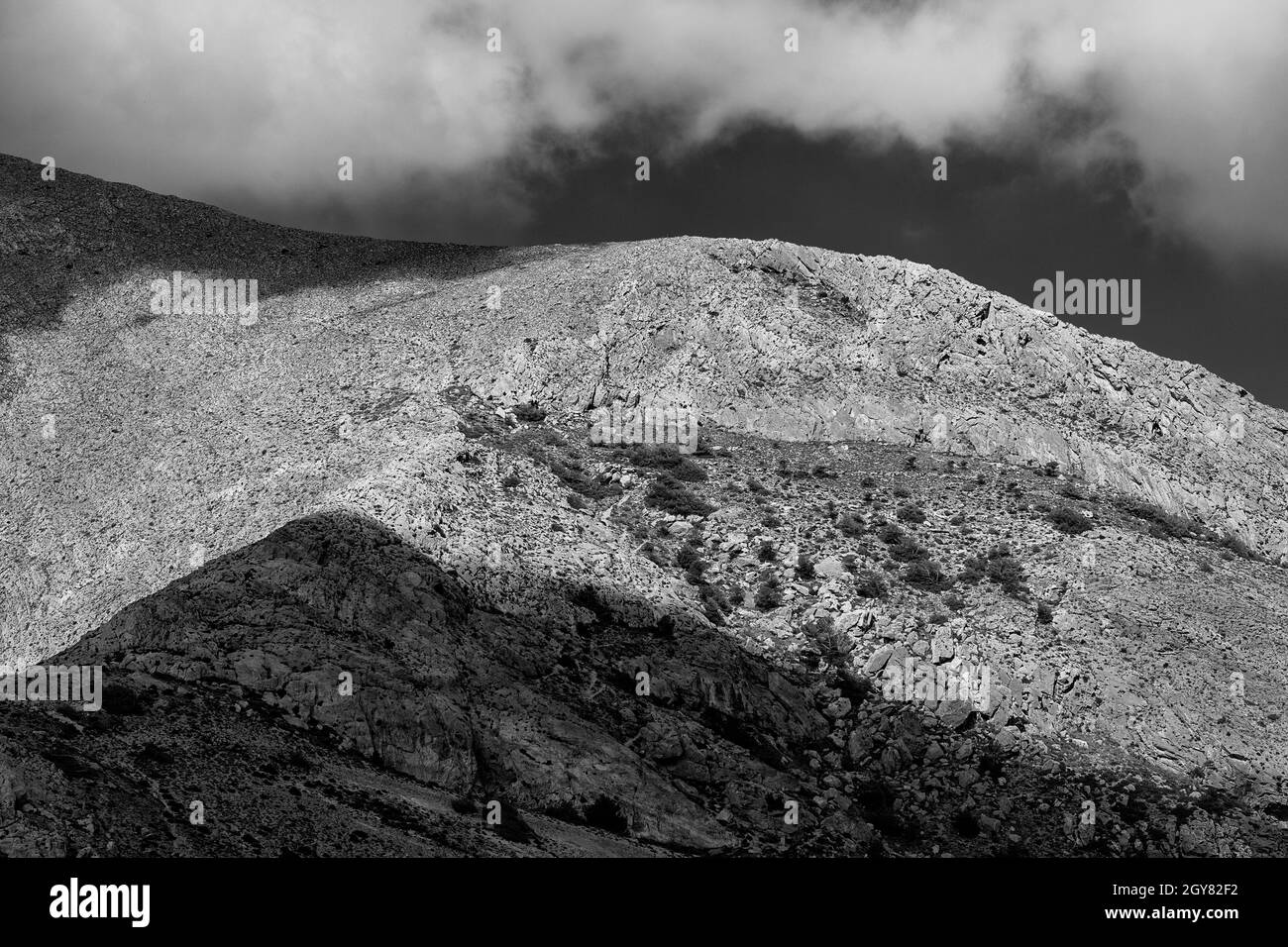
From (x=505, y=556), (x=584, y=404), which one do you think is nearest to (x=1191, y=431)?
(x=584, y=404)

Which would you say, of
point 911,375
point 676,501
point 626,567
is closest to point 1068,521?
point 911,375

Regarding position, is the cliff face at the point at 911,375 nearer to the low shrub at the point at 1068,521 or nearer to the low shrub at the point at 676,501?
the low shrub at the point at 1068,521

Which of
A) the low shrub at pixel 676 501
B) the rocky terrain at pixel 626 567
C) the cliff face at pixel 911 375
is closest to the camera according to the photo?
the rocky terrain at pixel 626 567

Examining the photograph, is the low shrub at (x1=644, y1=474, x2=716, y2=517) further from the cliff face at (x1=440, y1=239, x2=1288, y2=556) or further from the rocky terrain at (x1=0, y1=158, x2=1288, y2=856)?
the cliff face at (x1=440, y1=239, x2=1288, y2=556)

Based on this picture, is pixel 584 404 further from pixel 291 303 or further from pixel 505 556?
pixel 291 303

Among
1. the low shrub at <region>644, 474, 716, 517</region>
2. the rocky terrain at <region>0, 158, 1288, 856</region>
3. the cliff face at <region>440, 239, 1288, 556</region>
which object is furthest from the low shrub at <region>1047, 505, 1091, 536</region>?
the low shrub at <region>644, 474, 716, 517</region>

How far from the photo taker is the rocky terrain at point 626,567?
29984 millimetres

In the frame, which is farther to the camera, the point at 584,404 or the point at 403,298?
the point at 403,298

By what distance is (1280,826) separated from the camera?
32.8m

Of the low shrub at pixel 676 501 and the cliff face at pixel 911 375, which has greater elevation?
the cliff face at pixel 911 375

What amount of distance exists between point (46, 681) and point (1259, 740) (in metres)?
36.7

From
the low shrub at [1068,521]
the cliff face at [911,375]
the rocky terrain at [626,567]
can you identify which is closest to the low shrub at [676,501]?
the rocky terrain at [626,567]

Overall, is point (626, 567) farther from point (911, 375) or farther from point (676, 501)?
point (911, 375)

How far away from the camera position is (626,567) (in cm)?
4072
